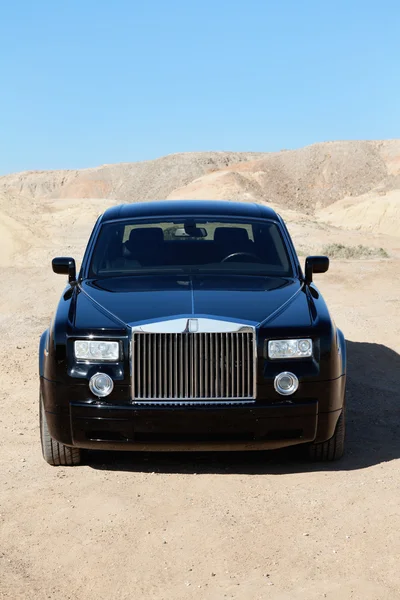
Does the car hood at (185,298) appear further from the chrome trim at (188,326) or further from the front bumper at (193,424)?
the front bumper at (193,424)

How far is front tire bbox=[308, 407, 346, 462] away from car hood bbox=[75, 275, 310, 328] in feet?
2.63

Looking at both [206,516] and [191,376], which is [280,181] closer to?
[191,376]

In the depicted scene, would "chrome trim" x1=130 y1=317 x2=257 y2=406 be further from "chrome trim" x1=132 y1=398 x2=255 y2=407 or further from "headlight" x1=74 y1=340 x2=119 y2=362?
"headlight" x1=74 y1=340 x2=119 y2=362

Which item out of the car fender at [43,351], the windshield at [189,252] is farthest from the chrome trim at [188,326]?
the windshield at [189,252]

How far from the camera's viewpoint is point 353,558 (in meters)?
4.80

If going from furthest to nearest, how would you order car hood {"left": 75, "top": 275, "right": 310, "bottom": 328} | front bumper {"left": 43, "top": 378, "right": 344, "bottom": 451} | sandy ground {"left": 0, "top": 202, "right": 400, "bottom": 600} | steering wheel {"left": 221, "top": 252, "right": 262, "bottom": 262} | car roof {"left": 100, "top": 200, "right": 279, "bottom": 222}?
car roof {"left": 100, "top": 200, "right": 279, "bottom": 222} < steering wheel {"left": 221, "top": 252, "right": 262, "bottom": 262} < car hood {"left": 75, "top": 275, "right": 310, "bottom": 328} < front bumper {"left": 43, "top": 378, "right": 344, "bottom": 451} < sandy ground {"left": 0, "top": 202, "right": 400, "bottom": 600}

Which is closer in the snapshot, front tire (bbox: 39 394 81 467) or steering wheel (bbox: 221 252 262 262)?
front tire (bbox: 39 394 81 467)

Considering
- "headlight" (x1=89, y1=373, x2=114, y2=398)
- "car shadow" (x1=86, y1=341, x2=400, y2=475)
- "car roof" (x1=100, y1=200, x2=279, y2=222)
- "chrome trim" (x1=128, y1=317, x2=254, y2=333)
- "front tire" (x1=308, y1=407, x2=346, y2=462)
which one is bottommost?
"car shadow" (x1=86, y1=341, x2=400, y2=475)

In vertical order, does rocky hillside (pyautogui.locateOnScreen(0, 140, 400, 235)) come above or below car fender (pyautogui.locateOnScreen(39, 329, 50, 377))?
below

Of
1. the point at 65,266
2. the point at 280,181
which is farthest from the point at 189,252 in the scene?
the point at 280,181

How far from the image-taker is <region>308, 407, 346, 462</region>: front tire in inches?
255

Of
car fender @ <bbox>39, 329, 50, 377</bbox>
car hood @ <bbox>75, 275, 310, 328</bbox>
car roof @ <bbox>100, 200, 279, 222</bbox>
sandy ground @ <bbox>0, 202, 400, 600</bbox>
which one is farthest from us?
car roof @ <bbox>100, 200, 279, 222</bbox>

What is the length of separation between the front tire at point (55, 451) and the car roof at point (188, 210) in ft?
6.84

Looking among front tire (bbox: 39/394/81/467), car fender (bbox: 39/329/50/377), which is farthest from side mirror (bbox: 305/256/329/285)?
front tire (bbox: 39/394/81/467)
